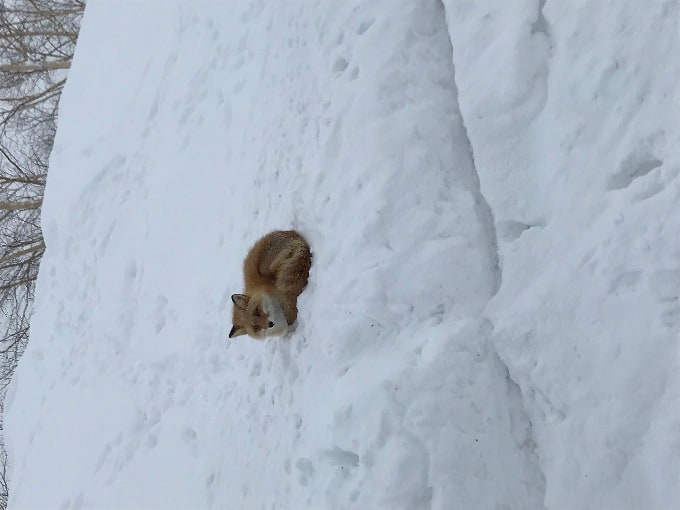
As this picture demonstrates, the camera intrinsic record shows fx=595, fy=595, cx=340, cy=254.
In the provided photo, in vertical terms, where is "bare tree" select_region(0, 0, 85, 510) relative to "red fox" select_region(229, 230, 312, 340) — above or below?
above

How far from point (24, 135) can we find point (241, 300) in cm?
844

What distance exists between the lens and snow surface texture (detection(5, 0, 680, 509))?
118 inches

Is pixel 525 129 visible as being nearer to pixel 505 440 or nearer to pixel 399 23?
pixel 399 23

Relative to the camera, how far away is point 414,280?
3670 millimetres

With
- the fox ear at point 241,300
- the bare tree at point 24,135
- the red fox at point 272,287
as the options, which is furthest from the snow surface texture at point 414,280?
the bare tree at point 24,135

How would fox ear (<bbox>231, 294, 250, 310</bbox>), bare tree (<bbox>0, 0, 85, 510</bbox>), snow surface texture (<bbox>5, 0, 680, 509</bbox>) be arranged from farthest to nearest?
bare tree (<bbox>0, 0, 85, 510</bbox>) < fox ear (<bbox>231, 294, 250, 310</bbox>) < snow surface texture (<bbox>5, 0, 680, 509</bbox>)

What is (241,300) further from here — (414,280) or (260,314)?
(414,280)

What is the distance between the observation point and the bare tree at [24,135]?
32.7ft

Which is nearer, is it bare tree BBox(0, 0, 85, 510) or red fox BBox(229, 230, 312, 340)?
red fox BBox(229, 230, 312, 340)

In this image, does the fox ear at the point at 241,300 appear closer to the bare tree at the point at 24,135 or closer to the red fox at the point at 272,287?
the red fox at the point at 272,287

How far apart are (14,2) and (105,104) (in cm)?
541

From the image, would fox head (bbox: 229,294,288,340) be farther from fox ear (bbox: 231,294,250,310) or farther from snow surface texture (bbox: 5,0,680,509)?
snow surface texture (bbox: 5,0,680,509)

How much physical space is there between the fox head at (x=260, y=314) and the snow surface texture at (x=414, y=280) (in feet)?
0.49

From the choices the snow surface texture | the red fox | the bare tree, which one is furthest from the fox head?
the bare tree
